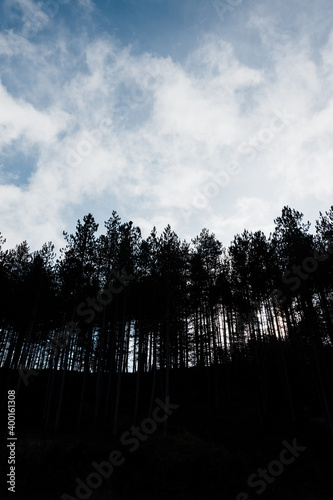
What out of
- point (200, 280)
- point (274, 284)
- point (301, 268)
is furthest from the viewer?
point (200, 280)

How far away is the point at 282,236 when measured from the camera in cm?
2241

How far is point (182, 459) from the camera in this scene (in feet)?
44.1

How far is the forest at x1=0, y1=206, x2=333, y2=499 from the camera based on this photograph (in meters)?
18.5

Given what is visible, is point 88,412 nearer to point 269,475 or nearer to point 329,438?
point 269,475

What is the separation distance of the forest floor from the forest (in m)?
0.20

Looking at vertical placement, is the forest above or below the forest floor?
above

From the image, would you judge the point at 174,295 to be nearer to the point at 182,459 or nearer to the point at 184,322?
the point at 184,322

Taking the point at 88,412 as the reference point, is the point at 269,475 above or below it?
below

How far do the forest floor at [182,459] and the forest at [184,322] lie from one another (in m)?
0.20

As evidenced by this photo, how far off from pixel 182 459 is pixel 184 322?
39.4 feet

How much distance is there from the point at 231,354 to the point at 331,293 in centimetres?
1218

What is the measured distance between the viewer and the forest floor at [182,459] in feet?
37.2

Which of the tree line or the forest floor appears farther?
the tree line

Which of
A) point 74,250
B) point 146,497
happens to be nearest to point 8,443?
point 146,497
